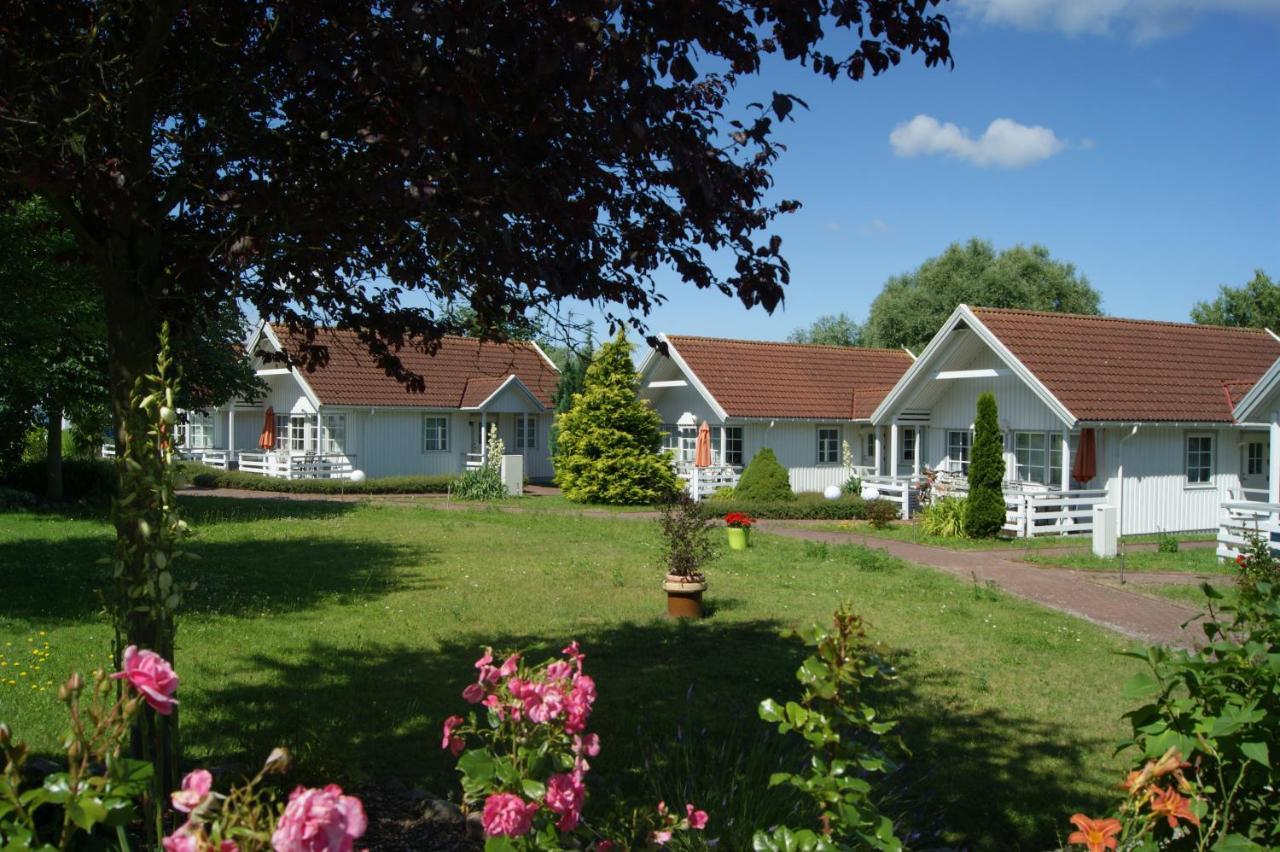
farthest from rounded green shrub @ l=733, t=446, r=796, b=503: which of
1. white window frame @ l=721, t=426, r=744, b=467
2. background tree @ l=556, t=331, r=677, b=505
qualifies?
background tree @ l=556, t=331, r=677, b=505

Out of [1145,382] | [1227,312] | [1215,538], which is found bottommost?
[1215,538]

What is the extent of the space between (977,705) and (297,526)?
15.4 metres

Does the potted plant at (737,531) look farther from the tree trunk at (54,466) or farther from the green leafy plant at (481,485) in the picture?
the tree trunk at (54,466)

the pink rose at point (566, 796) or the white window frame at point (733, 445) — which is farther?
the white window frame at point (733, 445)

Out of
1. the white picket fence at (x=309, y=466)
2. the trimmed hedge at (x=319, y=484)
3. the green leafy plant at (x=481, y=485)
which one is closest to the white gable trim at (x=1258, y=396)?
the green leafy plant at (x=481, y=485)

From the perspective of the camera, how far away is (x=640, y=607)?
12.2 meters

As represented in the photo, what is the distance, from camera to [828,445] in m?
32.0

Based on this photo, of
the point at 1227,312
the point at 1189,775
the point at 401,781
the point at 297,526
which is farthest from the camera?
the point at 1227,312

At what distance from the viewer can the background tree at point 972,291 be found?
5422 centimetres

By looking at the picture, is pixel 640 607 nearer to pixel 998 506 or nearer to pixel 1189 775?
Result: pixel 1189 775

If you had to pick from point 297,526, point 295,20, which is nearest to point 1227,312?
point 297,526

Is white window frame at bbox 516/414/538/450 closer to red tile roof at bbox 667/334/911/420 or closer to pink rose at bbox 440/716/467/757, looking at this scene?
red tile roof at bbox 667/334/911/420

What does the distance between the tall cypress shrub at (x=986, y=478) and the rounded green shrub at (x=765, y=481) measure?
7.16 metres

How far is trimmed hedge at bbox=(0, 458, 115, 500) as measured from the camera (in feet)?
84.3
